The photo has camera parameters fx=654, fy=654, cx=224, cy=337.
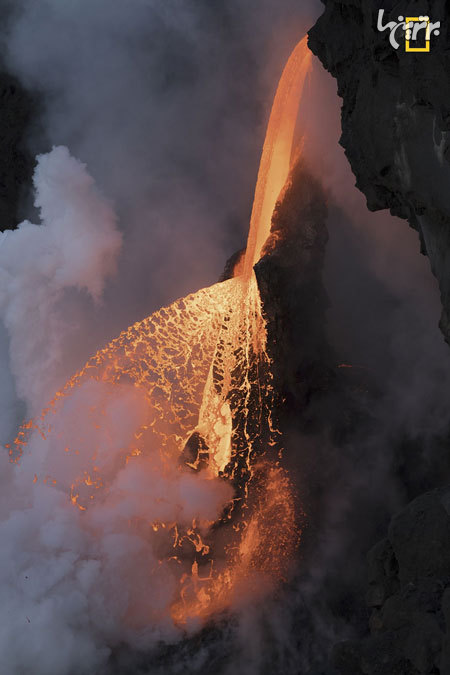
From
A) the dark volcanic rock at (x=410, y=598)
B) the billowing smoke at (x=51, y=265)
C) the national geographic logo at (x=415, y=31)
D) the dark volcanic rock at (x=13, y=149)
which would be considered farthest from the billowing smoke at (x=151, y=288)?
the national geographic logo at (x=415, y=31)

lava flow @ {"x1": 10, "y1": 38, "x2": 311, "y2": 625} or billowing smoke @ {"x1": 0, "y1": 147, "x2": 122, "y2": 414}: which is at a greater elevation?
billowing smoke @ {"x1": 0, "y1": 147, "x2": 122, "y2": 414}

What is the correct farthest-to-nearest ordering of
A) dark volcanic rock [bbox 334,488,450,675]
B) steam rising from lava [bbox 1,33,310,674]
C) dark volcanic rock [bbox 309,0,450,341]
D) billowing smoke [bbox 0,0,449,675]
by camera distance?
steam rising from lava [bbox 1,33,310,674], billowing smoke [bbox 0,0,449,675], dark volcanic rock [bbox 309,0,450,341], dark volcanic rock [bbox 334,488,450,675]

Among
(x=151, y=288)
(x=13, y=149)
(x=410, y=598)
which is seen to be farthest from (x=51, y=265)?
(x=410, y=598)

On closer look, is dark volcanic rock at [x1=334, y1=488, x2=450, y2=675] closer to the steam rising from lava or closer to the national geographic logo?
the steam rising from lava

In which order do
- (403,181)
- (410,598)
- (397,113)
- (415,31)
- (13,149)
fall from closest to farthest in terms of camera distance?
1. (415,31)
2. (410,598)
3. (397,113)
4. (403,181)
5. (13,149)

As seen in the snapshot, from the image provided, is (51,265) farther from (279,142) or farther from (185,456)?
(279,142)

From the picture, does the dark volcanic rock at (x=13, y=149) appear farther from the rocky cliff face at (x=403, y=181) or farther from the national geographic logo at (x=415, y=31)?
the national geographic logo at (x=415, y=31)

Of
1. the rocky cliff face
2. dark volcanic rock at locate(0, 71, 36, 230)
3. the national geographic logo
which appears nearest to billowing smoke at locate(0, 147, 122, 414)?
dark volcanic rock at locate(0, 71, 36, 230)
